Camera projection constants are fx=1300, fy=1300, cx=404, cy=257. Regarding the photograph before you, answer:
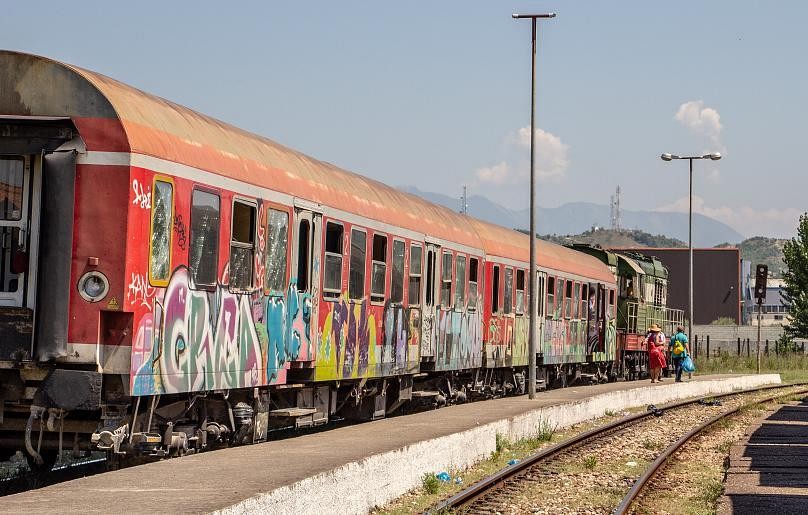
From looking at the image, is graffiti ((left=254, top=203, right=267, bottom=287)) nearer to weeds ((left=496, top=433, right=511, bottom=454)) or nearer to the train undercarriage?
the train undercarriage

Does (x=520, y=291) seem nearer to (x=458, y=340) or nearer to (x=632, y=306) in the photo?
(x=458, y=340)

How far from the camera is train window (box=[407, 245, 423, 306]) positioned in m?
20.2

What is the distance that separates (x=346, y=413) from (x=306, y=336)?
4106 millimetres

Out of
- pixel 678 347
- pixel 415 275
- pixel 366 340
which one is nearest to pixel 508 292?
pixel 415 275

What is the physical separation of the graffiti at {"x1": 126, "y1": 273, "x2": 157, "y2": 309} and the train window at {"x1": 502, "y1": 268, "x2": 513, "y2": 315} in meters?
15.8

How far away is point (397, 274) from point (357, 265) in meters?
2.04

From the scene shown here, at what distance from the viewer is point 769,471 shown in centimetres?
1645

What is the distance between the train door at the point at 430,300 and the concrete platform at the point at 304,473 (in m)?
1.60

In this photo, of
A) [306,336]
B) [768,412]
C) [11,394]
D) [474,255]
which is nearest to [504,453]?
[306,336]

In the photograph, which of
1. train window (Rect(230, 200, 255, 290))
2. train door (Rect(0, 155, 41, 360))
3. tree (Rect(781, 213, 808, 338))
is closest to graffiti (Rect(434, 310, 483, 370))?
train window (Rect(230, 200, 255, 290))

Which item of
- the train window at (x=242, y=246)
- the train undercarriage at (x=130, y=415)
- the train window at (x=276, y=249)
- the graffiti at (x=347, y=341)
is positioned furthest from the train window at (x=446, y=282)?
the train window at (x=242, y=246)

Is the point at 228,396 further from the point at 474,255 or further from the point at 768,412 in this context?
the point at 768,412

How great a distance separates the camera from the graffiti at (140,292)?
440 inches

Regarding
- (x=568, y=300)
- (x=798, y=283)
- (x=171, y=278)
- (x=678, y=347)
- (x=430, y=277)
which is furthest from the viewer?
(x=798, y=283)
